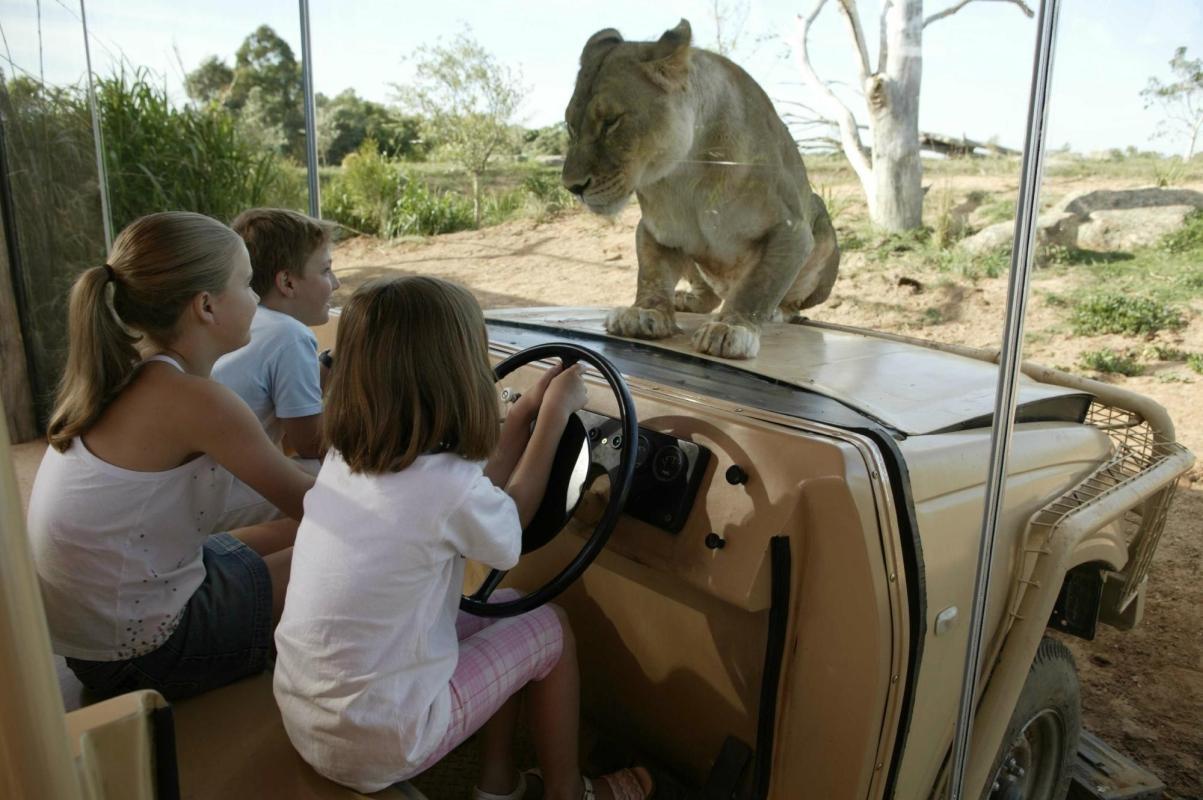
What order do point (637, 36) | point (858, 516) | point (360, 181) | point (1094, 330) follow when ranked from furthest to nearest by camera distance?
point (360, 181)
point (1094, 330)
point (637, 36)
point (858, 516)

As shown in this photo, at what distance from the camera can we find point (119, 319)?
1.83 metres

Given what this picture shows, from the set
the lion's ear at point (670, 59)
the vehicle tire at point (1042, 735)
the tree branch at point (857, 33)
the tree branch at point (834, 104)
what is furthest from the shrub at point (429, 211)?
the vehicle tire at point (1042, 735)

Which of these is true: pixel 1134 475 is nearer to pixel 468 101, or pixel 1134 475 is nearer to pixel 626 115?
pixel 626 115

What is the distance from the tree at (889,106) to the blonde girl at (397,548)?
3.60ft

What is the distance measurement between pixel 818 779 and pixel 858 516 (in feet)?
1.56

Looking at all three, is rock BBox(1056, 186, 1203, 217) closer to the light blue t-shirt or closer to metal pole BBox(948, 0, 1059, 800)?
metal pole BBox(948, 0, 1059, 800)

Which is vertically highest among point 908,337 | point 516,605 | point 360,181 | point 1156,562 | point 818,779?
point 360,181

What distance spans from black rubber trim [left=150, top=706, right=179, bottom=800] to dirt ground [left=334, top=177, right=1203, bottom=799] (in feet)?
6.23

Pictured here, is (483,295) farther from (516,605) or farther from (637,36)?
(516,605)

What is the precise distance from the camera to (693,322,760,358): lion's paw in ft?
7.26

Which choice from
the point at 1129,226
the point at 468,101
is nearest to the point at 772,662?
the point at 1129,226

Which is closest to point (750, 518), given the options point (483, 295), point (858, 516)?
point (858, 516)

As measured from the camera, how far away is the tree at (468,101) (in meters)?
2.78

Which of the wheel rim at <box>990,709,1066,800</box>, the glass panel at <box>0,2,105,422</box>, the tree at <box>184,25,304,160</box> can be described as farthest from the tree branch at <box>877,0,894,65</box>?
the glass panel at <box>0,2,105,422</box>
